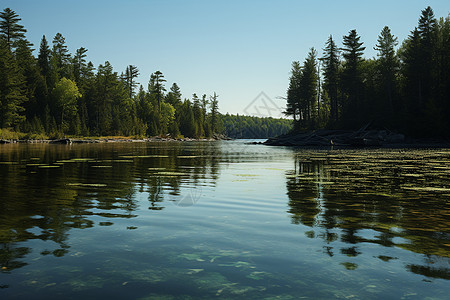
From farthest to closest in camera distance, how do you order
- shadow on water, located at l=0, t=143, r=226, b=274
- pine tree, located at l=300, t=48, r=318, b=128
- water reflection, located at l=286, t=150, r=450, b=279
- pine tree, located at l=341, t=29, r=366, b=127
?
pine tree, located at l=300, t=48, r=318, b=128 → pine tree, located at l=341, t=29, r=366, b=127 → shadow on water, located at l=0, t=143, r=226, b=274 → water reflection, located at l=286, t=150, r=450, b=279

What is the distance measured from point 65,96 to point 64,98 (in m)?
0.66

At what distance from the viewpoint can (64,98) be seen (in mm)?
102688

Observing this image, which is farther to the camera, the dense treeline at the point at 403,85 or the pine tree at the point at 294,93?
the pine tree at the point at 294,93

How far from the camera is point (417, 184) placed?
1335cm

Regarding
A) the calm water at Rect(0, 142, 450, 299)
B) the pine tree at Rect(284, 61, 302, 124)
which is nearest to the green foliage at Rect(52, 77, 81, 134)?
the pine tree at Rect(284, 61, 302, 124)

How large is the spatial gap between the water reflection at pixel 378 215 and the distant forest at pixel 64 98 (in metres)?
81.1

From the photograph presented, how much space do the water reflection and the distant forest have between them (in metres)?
81.1

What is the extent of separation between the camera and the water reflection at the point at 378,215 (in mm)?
5535

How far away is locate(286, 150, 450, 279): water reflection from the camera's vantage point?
5.54 m

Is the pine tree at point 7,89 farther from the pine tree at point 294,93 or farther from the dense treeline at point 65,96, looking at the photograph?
A: the pine tree at point 294,93

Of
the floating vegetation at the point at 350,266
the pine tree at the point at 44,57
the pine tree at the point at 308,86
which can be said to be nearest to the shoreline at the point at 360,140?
the pine tree at the point at 308,86

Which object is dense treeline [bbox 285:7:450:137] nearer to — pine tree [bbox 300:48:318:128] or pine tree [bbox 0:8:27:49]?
pine tree [bbox 300:48:318:128]

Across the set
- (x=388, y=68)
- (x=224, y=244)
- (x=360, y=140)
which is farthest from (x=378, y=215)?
(x=388, y=68)

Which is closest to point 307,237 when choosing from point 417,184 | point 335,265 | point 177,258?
point 335,265
